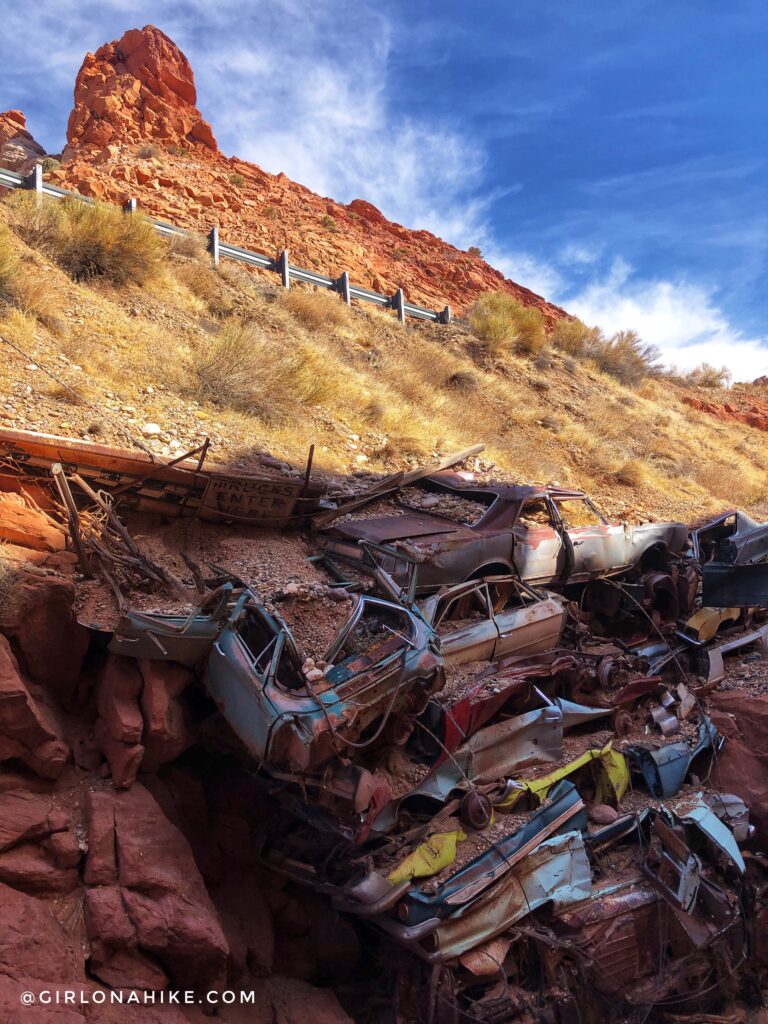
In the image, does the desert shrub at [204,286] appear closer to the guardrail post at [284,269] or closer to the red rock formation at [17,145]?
the guardrail post at [284,269]

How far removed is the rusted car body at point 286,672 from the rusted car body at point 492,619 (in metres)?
0.83

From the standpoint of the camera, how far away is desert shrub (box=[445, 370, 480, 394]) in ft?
51.7

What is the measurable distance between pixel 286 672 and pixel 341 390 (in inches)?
348

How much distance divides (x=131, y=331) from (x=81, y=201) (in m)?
5.30

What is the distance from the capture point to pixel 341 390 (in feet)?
40.1

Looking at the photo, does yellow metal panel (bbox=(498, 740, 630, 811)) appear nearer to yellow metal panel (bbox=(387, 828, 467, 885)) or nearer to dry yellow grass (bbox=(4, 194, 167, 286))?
yellow metal panel (bbox=(387, 828, 467, 885))

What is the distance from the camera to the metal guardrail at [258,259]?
1427cm

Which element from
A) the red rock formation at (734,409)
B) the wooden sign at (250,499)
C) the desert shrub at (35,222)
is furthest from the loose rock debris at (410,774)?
the red rock formation at (734,409)

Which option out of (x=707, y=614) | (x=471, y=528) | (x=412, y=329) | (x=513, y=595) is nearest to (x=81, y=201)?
(x=412, y=329)

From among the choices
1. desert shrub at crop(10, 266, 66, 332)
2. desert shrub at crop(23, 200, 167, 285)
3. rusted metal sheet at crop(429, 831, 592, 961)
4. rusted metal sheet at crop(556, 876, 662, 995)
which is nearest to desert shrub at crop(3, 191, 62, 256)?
desert shrub at crop(23, 200, 167, 285)

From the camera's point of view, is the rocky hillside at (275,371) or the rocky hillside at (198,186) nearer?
the rocky hillside at (275,371)

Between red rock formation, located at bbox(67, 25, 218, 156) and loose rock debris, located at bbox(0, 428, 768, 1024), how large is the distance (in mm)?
27614

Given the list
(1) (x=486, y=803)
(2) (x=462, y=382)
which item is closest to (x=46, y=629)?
(1) (x=486, y=803)

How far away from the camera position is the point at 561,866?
12.6 ft
